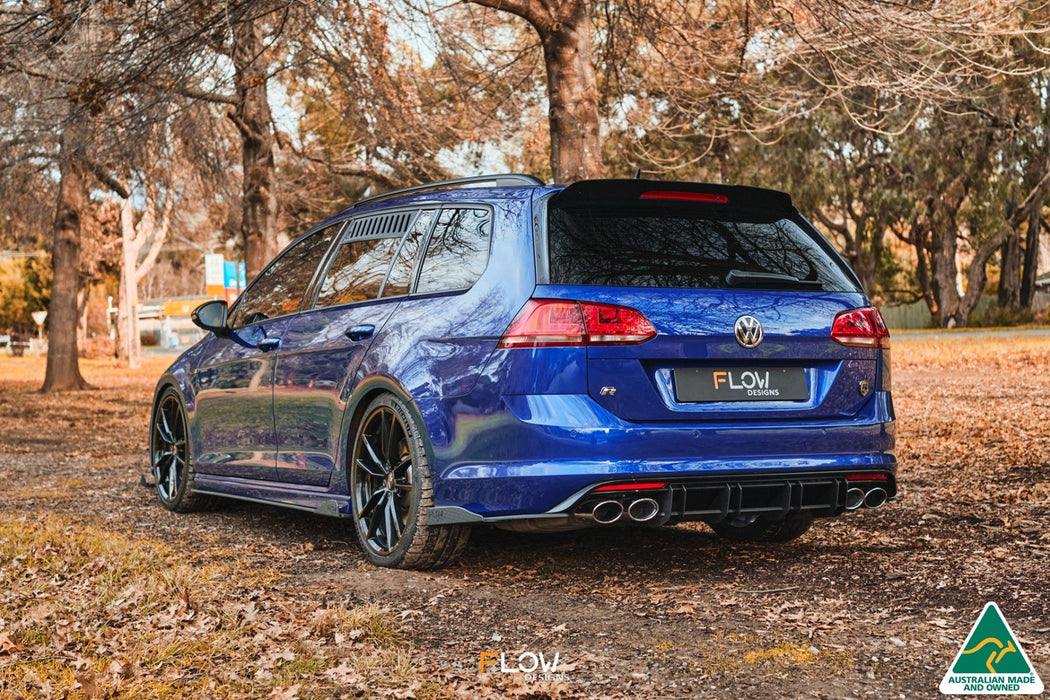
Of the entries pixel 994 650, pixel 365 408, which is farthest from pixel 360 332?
pixel 994 650

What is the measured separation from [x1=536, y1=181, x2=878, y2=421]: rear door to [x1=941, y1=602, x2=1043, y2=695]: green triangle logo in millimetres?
1361

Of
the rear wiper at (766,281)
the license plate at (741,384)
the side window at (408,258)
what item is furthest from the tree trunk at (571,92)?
the license plate at (741,384)

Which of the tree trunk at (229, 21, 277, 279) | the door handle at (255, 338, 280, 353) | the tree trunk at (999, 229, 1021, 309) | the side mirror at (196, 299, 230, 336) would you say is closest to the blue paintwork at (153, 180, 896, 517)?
the door handle at (255, 338, 280, 353)

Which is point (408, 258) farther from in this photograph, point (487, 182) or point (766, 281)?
point (766, 281)

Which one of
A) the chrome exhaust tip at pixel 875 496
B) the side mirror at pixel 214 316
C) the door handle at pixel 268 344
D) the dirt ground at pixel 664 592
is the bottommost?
the dirt ground at pixel 664 592

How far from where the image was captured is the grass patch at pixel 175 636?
3.85 meters

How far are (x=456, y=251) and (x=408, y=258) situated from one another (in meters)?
0.38

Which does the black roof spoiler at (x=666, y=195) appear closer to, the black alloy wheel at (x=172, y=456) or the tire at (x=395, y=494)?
the tire at (x=395, y=494)

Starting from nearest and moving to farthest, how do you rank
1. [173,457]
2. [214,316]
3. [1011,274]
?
[214,316], [173,457], [1011,274]

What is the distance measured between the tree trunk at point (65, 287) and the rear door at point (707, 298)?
2058 centimetres

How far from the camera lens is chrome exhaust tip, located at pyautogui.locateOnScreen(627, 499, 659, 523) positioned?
5.03m

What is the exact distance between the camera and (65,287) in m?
24.8

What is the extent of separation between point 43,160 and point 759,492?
2060cm

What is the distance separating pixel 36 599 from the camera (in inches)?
199
